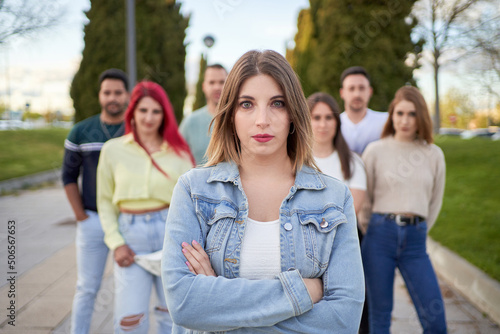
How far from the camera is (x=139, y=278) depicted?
2.88m

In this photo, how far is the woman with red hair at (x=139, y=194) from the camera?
2846 millimetres

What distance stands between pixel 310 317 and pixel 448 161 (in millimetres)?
13724

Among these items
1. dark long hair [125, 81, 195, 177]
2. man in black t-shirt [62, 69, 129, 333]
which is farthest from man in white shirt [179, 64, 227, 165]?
dark long hair [125, 81, 195, 177]

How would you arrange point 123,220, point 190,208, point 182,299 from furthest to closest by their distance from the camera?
1. point 123,220
2. point 190,208
3. point 182,299

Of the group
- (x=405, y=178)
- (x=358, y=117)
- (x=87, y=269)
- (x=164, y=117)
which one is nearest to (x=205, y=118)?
(x=164, y=117)

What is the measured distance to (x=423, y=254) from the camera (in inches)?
122

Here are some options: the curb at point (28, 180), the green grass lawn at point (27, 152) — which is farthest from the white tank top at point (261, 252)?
the green grass lawn at point (27, 152)

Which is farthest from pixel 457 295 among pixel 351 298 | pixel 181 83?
pixel 181 83

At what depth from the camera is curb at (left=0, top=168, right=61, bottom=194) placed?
12.3 m

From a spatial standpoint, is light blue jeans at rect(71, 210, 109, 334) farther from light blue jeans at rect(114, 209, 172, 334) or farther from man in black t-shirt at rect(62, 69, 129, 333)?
light blue jeans at rect(114, 209, 172, 334)

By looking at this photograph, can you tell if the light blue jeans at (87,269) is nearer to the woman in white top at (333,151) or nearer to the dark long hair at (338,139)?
the woman in white top at (333,151)

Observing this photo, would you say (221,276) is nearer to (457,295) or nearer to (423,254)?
(423,254)

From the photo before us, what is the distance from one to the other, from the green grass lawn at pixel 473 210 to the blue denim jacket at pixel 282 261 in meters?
3.71

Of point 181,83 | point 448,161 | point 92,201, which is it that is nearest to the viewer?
point 92,201
